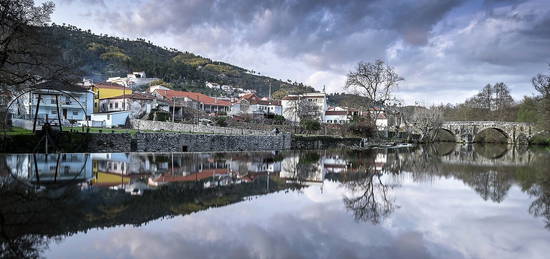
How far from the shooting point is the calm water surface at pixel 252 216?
7.30 meters

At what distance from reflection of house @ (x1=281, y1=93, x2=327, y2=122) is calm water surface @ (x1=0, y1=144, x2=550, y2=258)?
6214 cm

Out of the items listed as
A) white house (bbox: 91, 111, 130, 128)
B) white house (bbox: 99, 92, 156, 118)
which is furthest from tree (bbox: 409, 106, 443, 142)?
white house (bbox: 91, 111, 130, 128)

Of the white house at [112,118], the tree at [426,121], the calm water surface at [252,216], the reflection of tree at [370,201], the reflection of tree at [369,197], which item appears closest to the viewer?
the calm water surface at [252,216]

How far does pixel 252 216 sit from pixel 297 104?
70.2 meters

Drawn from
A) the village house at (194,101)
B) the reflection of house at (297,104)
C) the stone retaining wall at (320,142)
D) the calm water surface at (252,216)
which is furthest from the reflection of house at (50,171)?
the reflection of house at (297,104)

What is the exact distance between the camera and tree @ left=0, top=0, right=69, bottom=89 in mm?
21145

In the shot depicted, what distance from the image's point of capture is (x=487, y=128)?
7944 centimetres

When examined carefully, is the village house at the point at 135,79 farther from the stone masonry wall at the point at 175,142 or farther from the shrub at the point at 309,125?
the stone masonry wall at the point at 175,142

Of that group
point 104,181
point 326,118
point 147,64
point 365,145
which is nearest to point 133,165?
point 104,181

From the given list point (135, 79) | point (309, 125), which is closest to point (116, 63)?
point (135, 79)

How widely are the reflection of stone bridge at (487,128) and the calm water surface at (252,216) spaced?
67.0 metres

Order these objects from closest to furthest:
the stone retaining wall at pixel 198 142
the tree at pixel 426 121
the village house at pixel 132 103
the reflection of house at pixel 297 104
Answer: the stone retaining wall at pixel 198 142
the village house at pixel 132 103
the tree at pixel 426 121
the reflection of house at pixel 297 104

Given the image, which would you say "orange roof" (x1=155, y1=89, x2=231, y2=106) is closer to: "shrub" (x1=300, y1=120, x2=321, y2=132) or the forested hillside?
"shrub" (x1=300, y1=120, x2=321, y2=132)

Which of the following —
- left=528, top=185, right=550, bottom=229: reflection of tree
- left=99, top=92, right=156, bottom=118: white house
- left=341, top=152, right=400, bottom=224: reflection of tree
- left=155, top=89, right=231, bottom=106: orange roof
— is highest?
left=155, top=89, right=231, bottom=106: orange roof
